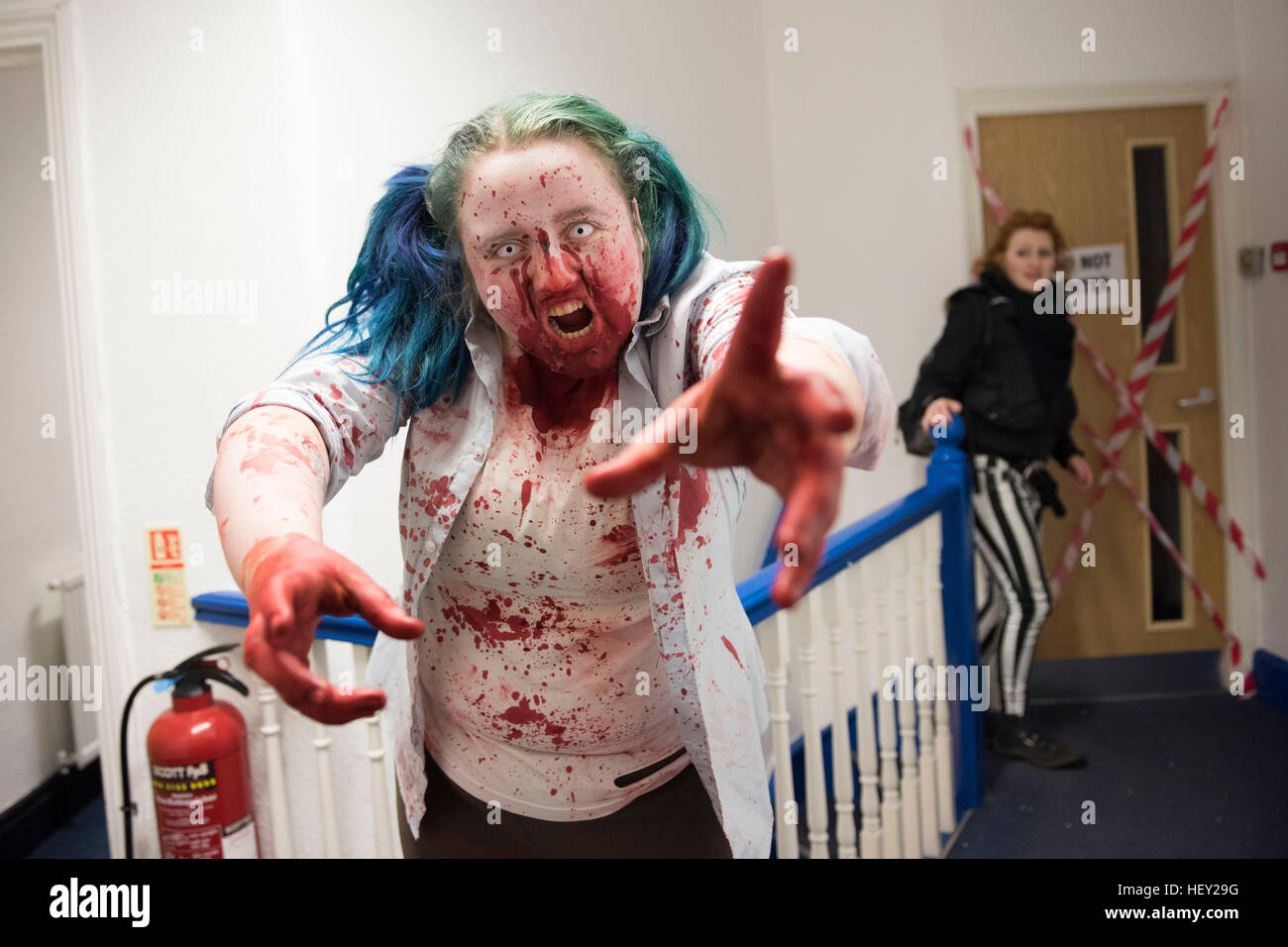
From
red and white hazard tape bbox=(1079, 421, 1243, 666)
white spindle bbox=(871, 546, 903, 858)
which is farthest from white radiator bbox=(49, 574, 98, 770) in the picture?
red and white hazard tape bbox=(1079, 421, 1243, 666)

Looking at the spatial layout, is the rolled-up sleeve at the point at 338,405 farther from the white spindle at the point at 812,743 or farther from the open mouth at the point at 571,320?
the white spindle at the point at 812,743

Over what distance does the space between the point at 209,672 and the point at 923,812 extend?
1.09 meters

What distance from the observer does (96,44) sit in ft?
3.98

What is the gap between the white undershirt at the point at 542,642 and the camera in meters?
0.80

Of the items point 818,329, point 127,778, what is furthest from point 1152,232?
point 127,778

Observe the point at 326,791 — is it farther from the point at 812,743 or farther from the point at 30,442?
the point at 30,442

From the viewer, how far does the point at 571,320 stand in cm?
77

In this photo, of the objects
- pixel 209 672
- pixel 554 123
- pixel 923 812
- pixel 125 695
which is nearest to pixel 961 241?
pixel 554 123

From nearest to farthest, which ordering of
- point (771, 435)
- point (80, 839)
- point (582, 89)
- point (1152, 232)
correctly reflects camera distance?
point (771, 435), point (582, 89), point (1152, 232), point (80, 839)

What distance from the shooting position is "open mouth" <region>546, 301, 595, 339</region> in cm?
77

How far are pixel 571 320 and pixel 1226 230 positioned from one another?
0.96 metres

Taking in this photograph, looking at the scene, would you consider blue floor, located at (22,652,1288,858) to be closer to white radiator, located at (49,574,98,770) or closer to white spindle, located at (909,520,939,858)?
white spindle, located at (909,520,939,858)

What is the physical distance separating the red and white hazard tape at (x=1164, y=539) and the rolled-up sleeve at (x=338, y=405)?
93 cm
